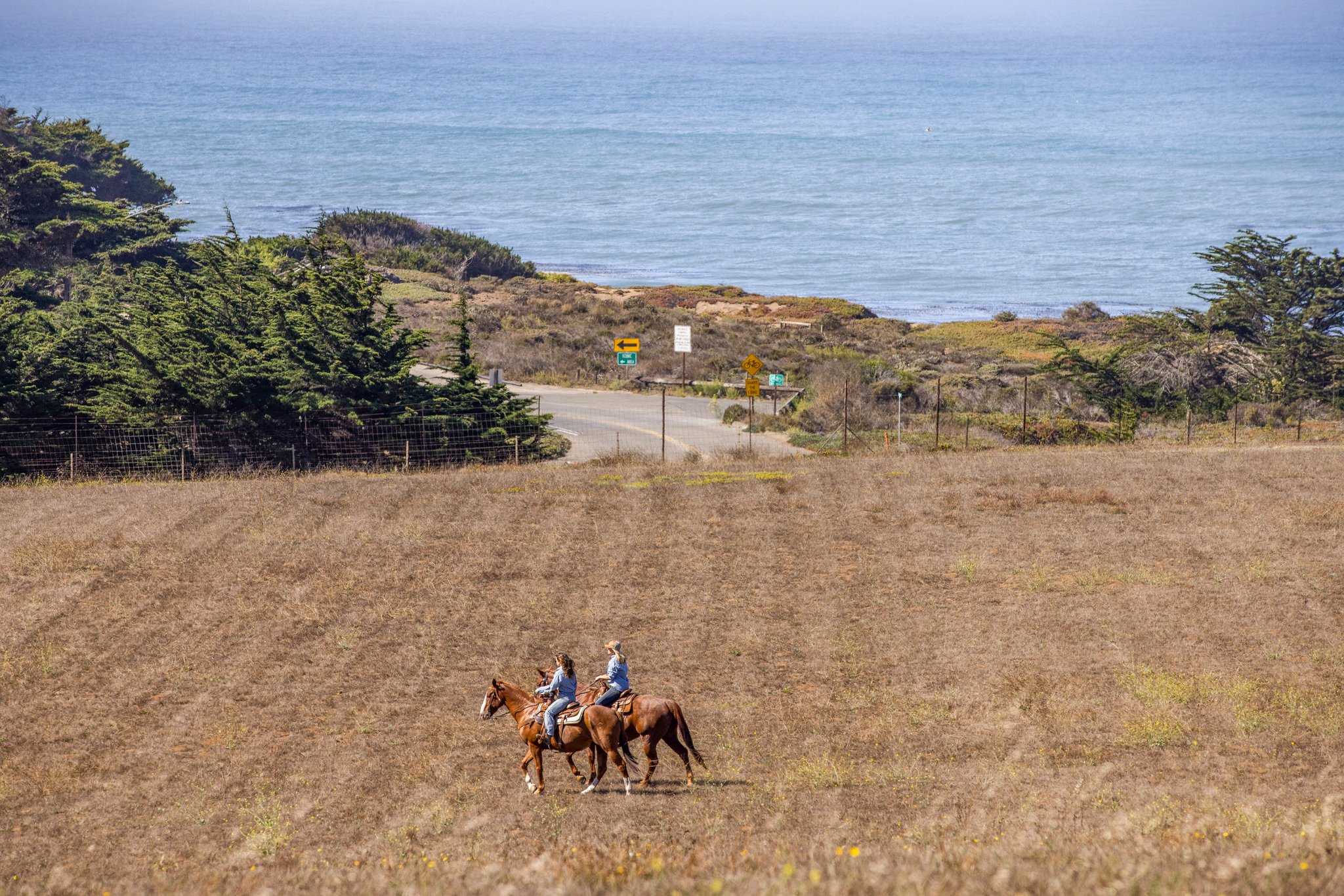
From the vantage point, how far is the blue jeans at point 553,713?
45.3 feet

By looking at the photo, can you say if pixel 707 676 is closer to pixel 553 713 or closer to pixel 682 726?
pixel 682 726

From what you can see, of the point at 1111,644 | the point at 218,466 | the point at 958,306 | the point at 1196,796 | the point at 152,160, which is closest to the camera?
the point at 1196,796

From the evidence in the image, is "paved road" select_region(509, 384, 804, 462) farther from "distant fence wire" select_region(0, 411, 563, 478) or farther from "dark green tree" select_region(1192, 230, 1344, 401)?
"dark green tree" select_region(1192, 230, 1344, 401)

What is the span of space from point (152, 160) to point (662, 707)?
188 metres

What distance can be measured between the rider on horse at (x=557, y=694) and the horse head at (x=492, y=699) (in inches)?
22.3

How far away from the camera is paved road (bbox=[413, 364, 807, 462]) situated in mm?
36906

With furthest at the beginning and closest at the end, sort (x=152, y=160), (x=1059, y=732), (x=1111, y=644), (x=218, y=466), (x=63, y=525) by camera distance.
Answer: (x=152, y=160) < (x=218, y=466) < (x=63, y=525) < (x=1111, y=644) < (x=1059, y=732)

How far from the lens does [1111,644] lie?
63.1ft

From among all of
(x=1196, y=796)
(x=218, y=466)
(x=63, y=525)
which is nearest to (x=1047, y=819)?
(x=1196, y=796)

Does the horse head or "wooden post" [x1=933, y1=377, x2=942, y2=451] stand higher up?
"wooden post" [x1=933, y1=377, x2=942, y2=451]

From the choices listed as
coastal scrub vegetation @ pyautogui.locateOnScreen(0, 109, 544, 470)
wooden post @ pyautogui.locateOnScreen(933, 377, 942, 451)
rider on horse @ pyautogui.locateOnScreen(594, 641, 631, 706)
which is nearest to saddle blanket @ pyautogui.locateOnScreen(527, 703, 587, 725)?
rider on horse @ pyautogui.locateOnScreen(594, 641, 631, 706)

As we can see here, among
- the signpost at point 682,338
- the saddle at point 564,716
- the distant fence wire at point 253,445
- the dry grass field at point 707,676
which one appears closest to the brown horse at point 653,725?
the saddle at point 564,716

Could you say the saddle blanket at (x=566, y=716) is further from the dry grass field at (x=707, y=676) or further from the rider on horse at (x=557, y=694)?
the dry grass field at (x=707, y=676)

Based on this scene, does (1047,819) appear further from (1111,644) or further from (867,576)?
(867,576)
